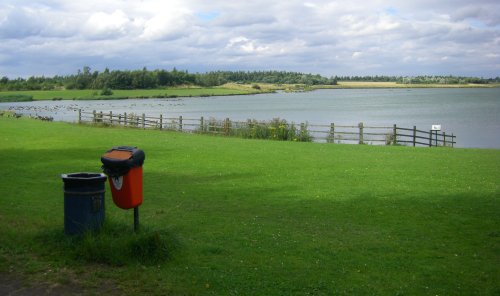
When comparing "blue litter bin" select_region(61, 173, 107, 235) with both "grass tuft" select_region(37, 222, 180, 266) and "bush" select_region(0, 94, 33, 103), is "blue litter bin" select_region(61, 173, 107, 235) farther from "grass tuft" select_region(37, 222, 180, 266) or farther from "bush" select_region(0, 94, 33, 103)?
"bush" select_region(0, 94, 33, 103)

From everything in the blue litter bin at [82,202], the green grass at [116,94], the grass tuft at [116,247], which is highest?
the green grass at [116,94]

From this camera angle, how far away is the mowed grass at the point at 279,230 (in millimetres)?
5883

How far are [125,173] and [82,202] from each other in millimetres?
650

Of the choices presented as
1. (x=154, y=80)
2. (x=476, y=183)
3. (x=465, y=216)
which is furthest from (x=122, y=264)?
(x=154, y=80)

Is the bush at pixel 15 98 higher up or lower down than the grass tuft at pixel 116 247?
higher up

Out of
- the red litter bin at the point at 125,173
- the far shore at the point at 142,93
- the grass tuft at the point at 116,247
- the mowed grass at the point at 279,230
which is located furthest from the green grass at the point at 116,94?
the red litter bin at the point at 125,173

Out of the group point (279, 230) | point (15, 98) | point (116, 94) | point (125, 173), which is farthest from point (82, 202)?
point (116, 94)

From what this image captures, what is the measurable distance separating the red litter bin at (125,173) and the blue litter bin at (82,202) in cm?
20

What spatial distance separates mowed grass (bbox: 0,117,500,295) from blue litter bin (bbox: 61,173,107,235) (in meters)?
0.21

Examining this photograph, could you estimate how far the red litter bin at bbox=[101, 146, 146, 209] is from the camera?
20.7ft

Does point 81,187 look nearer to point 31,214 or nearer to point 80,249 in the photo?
point 80,249

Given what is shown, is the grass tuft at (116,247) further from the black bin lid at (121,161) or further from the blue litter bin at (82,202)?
the black bin lid at (121,161)

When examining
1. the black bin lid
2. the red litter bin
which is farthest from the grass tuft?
the black bin lid

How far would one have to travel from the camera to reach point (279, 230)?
8.34 m
